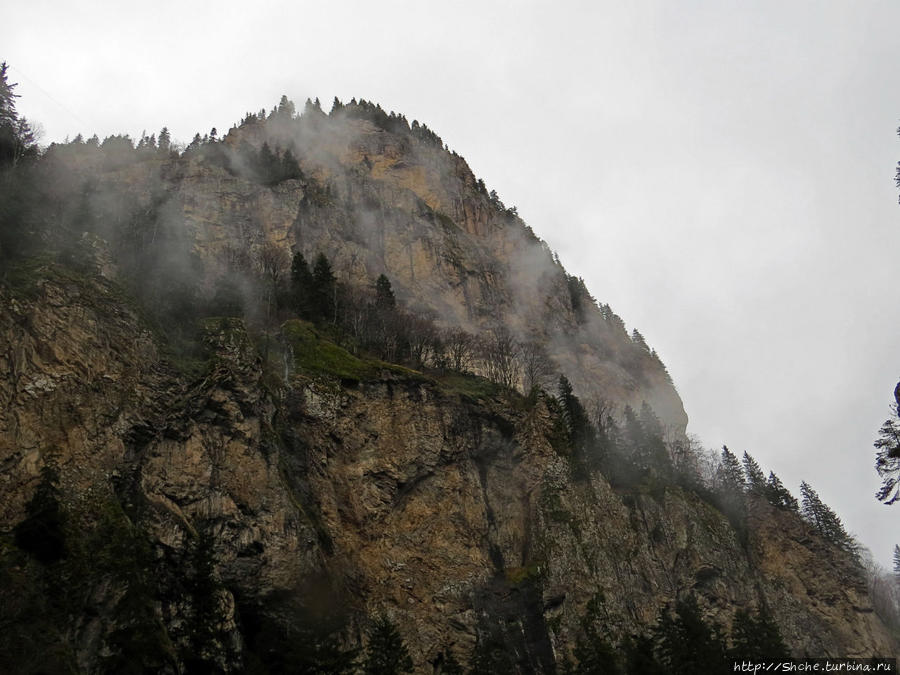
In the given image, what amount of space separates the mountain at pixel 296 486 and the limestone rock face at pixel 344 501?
6.4 inches

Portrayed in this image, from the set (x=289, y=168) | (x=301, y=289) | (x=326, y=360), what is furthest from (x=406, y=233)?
(x=326, y=360)

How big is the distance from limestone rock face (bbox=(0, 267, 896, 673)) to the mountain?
0.16 meters

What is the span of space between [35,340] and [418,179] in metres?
82.3

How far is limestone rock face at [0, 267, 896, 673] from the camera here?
3506cm

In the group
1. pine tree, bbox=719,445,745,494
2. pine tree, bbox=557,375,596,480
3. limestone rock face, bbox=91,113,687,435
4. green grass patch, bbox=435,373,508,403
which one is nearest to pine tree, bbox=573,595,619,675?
pine tree, bbox=557,375,596,480

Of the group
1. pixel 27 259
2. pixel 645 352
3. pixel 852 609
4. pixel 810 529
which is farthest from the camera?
pixel 645 352

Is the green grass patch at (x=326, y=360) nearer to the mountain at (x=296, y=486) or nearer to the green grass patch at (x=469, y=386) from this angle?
the mountain at (x=296, y=486)

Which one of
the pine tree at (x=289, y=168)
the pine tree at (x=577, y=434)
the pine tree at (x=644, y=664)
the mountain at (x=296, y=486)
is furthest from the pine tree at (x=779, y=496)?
the pine tree at (x=289, y=168)

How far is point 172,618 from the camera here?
32.5m

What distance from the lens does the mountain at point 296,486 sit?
105 ft

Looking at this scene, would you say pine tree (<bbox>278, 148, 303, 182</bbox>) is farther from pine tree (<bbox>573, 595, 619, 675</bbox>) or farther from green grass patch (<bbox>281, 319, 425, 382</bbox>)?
pine tree (<bbox>573, 595, 619, 675</bbox>)

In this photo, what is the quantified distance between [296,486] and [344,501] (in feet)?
13.3

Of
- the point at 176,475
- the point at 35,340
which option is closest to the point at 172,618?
the point at 176,475

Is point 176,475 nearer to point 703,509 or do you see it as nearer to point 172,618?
point 172,618
